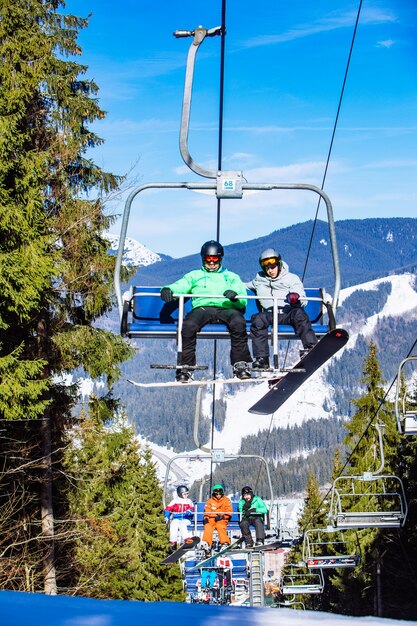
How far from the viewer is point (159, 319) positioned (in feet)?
36.5

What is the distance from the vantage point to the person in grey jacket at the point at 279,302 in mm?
9797

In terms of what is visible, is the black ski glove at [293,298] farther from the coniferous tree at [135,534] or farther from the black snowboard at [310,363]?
the coniferous tree at [135,534]

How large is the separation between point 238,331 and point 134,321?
1.54m

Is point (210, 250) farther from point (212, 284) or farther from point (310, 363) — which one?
point (310, 363)

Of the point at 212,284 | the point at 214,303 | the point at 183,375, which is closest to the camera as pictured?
the point at 183,375

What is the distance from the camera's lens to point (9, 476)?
54.2 ft

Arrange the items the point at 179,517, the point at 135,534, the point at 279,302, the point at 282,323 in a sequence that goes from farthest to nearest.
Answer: the point at 135,534 → the point at 179,517 → the point at 282,323 → the point at 279,302

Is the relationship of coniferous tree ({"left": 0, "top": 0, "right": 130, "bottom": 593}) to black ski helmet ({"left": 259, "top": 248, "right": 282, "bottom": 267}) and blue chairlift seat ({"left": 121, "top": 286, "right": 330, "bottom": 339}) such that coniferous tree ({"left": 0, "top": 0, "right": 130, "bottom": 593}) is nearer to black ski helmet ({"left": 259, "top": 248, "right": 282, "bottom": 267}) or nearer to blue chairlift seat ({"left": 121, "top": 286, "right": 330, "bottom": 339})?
blue chairlift seat ({"left": 121, "top": 286, "right": 330, "bottom": 339})

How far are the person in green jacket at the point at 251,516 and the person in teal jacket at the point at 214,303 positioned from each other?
6697mm

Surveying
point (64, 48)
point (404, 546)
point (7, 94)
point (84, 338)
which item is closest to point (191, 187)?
point (7, 94)

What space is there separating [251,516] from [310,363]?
23.9ft

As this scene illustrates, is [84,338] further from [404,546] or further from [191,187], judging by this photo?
[404,546]

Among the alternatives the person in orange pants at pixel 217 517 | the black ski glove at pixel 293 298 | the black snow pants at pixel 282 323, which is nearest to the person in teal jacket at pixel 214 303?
the black snow pants at pixel 282 323

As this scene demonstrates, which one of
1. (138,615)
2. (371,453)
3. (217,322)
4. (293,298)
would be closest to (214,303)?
(217,322)
